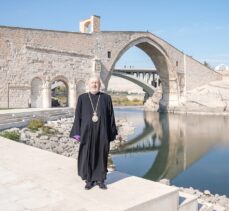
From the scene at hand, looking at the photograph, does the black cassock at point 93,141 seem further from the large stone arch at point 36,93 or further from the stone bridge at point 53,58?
the large stone arch at point 36,93

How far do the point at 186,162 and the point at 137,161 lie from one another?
215 cm

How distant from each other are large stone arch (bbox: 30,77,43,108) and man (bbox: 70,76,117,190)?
54.7 ft

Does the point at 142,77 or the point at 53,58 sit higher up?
the point at 142,77

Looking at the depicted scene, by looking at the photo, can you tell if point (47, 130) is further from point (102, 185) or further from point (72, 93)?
point (102, 185)

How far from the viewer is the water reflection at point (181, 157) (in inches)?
413

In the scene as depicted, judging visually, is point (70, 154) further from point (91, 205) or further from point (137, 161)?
point (91, 205)

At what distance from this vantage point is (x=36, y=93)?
66.6ft

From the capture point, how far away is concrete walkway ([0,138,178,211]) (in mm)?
3434

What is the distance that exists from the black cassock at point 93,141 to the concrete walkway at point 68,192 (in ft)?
0.75

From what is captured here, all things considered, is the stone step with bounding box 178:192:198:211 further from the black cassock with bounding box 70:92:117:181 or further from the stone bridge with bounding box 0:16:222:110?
the stone bridge with bounding box 0:16:222:110

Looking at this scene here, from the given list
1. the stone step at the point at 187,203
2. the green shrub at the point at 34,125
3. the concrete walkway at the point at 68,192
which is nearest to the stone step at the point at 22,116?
the green shrub at the point at 34,125

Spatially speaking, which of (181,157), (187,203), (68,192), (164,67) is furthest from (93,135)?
(164,67)

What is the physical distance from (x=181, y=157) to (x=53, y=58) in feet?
38.2

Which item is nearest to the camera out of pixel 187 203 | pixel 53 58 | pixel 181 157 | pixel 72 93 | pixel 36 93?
pixel 187 203
